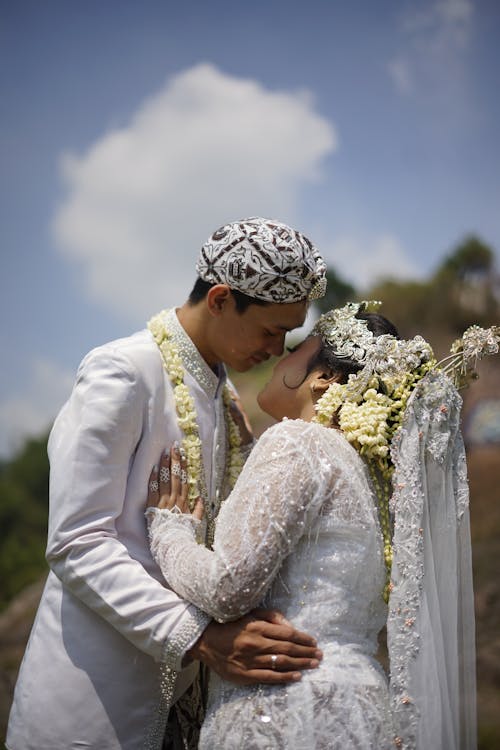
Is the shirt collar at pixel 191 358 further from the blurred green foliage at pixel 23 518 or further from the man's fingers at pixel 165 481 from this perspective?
the blurred green foliage at pixel 23 518

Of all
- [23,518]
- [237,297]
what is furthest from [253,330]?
[23,518]

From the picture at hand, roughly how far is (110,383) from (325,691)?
50.0 inches

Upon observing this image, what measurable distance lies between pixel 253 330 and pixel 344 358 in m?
0.42

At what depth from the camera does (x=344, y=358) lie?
274 cm

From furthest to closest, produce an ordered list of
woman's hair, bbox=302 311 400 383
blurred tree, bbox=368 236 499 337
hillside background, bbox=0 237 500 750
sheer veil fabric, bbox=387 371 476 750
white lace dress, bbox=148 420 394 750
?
1. blurred tree, bbox=368 236 499 337
2. hillside background, bbox=0 237 500 750
3. woman's hair, bbox=302 311 400 383
4. sheer veil fabric, bbox=387 371 476 750
5. white lace dress, bbox=148 420 394 750

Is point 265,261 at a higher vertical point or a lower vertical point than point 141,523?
higher

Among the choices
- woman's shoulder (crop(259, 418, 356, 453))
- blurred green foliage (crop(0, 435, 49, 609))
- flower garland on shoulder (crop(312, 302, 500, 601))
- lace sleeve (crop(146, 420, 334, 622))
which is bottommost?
lace sleeve (crop(146, 420, 334, 622))

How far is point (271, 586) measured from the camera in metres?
2.50

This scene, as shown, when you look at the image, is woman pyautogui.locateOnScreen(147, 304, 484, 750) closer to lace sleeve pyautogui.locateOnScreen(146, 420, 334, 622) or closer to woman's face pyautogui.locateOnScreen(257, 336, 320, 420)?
lace sleeve pyautogui.locateOnScreen(146, 420, 334, 622)

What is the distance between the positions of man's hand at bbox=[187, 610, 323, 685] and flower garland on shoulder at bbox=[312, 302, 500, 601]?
0.40 m

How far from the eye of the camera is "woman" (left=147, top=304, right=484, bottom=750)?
2316mm

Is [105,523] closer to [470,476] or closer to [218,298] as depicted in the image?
[218,298]

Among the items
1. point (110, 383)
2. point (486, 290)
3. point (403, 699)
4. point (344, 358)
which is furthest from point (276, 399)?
point (486, 290)

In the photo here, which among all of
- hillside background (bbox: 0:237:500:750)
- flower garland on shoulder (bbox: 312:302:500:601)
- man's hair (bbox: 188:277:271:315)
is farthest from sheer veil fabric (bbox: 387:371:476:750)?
hillside background (bbox: 0:237:500:750)
